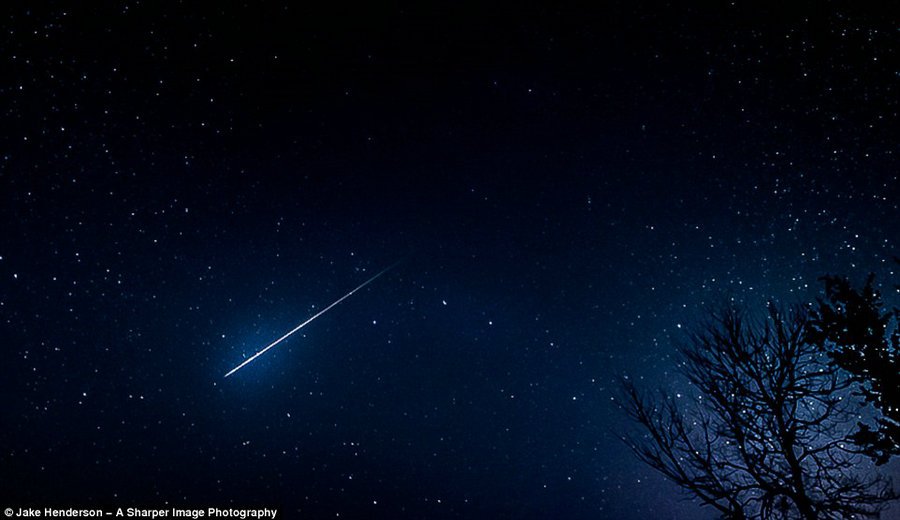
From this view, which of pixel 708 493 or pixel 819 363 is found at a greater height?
pixel 819 363

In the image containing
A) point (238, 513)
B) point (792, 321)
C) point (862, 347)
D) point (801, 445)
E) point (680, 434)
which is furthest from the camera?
point (238, 513)

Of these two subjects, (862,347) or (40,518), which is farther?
(40,518)

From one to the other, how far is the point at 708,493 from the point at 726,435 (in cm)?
89

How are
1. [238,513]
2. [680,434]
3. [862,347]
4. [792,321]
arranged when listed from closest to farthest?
[680,434], [792,321], [862,347], [238,513]

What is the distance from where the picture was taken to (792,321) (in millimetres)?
6344

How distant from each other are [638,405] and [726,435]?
1.23m

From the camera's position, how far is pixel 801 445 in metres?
5.55

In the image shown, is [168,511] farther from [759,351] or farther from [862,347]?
[862,347]

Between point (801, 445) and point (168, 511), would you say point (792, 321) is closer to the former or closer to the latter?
point (801, 445)

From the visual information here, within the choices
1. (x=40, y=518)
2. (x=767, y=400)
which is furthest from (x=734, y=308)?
(x=40, y=518)

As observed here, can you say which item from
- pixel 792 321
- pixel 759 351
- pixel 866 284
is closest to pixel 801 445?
pixel 759 351

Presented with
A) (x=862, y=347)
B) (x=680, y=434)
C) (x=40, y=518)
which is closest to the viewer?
(x=680, y=434)

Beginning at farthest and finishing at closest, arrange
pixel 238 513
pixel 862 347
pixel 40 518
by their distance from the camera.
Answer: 1. pixel 238 513
2. pixel 40 518
3. pixel 862 347

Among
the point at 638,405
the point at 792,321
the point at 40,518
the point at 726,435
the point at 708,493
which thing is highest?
the point at 40,518
